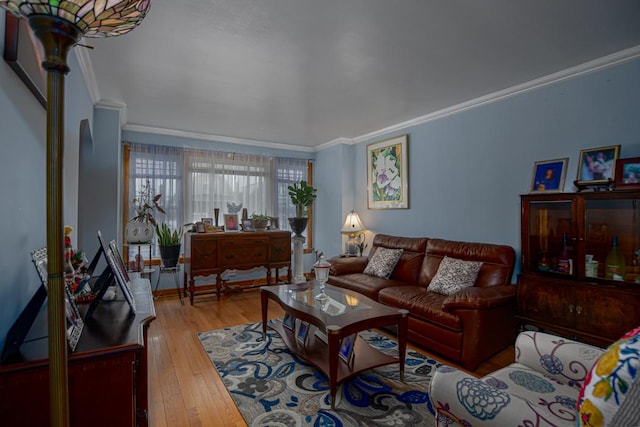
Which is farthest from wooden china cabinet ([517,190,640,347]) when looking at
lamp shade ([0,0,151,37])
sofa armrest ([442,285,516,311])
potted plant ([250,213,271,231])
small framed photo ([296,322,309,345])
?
potted plant ([250,213,271,231])

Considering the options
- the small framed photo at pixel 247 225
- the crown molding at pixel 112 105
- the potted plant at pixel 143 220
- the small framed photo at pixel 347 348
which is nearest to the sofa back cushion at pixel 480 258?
the small framed photo at pixel 347 348

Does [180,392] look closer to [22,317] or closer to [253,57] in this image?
[22,317]

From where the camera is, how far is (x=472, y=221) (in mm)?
3576

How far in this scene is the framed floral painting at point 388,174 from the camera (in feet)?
14.5

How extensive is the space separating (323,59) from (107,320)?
2306mm

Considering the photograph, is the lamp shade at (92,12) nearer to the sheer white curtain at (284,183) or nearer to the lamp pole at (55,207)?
the lamp pole at (55,207)

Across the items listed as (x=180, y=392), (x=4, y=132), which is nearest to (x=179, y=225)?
(x=180, y=392)

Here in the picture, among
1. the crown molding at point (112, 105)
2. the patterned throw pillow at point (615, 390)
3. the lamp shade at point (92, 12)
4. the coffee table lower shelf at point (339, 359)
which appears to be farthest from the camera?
the crown molding at point (112, 105)

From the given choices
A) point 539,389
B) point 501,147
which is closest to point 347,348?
point 539,389

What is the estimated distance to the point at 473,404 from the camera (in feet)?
3.81

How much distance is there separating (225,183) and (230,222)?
0.74 metres

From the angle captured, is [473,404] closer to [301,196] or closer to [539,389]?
[539,389]

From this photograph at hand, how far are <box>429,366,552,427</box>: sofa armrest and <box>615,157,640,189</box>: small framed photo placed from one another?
205cm

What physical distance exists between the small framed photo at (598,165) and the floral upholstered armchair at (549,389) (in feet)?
5.27
